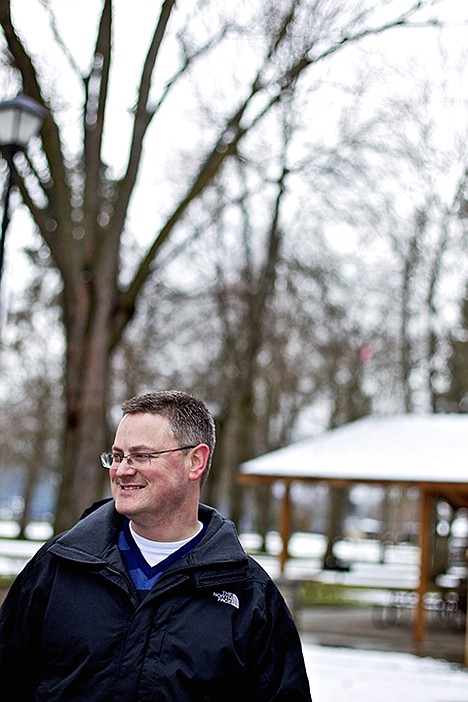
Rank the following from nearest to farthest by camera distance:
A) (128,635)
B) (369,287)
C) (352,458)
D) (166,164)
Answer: (128,635), (352,458), (166,164), (369,287)

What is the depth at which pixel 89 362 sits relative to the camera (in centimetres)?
962

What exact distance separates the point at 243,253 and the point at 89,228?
46.0 ft

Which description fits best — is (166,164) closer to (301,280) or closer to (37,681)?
(301,280)

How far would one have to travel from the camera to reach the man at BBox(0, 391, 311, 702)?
2609 millimetres

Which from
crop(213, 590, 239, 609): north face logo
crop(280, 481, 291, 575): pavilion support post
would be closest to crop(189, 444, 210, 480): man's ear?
crop(213, 590, 239, 609): north face logo

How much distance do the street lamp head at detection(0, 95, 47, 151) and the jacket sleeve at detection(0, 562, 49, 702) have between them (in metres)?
6.81

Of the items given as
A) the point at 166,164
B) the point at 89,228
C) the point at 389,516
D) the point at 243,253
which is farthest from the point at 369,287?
the point at 389,516

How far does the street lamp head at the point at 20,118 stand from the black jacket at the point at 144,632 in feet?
22.1

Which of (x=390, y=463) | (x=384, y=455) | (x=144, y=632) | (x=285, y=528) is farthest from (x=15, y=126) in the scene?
(x=285, y=528)

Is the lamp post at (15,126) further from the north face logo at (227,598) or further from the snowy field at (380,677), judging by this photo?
the north face logo at (227,598)

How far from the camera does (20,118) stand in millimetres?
8914

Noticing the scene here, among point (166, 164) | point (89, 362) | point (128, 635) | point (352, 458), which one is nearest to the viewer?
point (128, 635)

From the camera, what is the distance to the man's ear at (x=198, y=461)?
113 inches

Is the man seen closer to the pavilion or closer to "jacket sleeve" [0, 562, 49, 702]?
"jacket sleeve" [0, 562, 49, 702]
